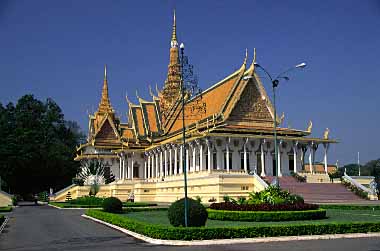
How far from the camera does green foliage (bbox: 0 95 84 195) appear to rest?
6322 cm

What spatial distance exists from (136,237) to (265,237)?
4.27m

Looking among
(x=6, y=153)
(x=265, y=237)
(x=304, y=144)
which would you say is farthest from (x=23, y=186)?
(x=265, y=237)

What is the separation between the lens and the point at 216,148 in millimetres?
41344

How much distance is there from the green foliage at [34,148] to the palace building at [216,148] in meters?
8.98

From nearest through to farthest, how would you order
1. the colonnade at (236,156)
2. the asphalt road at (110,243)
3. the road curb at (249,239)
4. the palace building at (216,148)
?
1. the asphalt road at (110,243)
2. the road curb at (249,239)
3. the palace building at (216,148)
4. the colonnade at (236,156)

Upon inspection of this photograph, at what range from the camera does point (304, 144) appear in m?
44.9

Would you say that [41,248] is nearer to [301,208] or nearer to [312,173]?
[301,208]

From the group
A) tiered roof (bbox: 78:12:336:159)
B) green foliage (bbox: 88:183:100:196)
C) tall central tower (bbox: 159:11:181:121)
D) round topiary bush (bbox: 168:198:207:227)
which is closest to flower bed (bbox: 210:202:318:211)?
round topiary bush (bbox: 168:198:207:227)

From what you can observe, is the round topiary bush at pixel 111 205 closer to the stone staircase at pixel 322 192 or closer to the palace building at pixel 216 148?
the palace building at pixel 216 148

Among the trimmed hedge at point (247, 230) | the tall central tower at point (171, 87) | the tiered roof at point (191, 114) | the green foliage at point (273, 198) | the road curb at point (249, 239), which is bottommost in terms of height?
the road curb at point (249, 239)

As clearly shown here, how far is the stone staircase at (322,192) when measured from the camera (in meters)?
33.1

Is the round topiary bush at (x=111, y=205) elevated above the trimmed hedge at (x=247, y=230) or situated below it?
above

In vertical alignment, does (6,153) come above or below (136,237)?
above

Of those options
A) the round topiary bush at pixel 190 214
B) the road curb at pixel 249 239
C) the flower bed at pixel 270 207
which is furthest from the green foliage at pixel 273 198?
the round topiary bush at pixel 190 214
